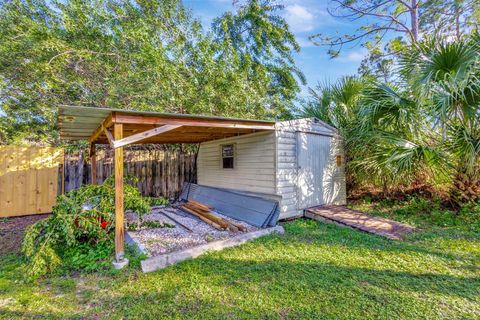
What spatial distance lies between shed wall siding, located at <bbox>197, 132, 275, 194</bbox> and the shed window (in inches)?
4.8

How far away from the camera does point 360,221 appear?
16.1 ft

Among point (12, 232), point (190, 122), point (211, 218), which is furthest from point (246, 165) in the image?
point (12, 232)

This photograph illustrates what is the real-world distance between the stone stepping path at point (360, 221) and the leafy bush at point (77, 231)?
3.77 m

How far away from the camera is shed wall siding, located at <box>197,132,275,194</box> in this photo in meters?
5.22

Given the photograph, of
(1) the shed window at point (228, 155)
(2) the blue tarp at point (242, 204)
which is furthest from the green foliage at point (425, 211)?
(1) the shed window at point (228, 155)

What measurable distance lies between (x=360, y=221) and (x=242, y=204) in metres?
2.61

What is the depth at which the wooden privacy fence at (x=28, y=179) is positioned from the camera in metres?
5.55

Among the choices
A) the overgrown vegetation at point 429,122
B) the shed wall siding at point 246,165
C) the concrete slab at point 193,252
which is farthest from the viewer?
the shed wall siding at point 246,165

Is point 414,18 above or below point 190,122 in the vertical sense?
above

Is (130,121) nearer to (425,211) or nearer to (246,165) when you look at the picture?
(246,165)

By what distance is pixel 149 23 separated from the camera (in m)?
7.99

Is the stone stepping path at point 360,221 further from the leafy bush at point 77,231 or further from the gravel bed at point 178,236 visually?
the leafy bush at point 77,231

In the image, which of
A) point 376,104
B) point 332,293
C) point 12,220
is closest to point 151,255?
point 332,293

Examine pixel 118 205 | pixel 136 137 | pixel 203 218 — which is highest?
pixel 136 137
